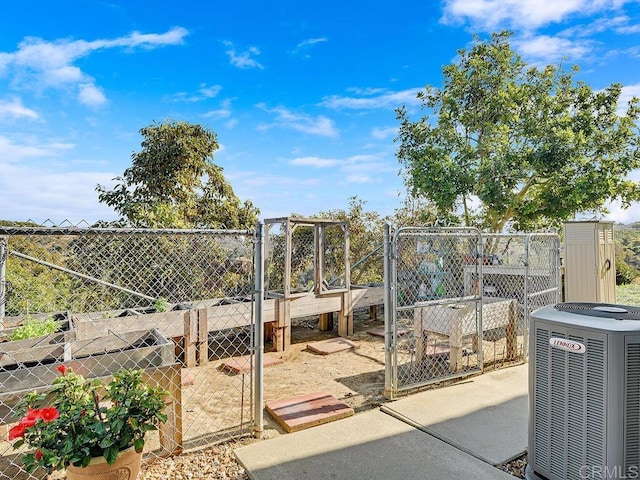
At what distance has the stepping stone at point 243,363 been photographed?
187 inches

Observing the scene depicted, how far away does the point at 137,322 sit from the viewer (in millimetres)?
4633

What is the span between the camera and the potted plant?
6.26 feet

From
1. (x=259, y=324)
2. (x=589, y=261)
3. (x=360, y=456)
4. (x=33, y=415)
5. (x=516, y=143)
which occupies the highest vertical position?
(x=516, y=143)

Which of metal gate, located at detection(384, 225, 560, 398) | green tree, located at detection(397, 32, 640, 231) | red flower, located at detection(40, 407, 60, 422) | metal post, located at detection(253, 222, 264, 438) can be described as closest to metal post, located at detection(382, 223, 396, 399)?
metal gate, located at detection(384, 225, 560, 398)

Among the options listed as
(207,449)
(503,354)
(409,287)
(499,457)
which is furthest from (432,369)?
(409,287)

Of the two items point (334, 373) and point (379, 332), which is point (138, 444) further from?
point (379, 332)

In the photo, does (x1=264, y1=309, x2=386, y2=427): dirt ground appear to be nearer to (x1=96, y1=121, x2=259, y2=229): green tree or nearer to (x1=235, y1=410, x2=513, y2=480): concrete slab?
(x1=235, y1=410, x2=513, y2=480): concrete slab

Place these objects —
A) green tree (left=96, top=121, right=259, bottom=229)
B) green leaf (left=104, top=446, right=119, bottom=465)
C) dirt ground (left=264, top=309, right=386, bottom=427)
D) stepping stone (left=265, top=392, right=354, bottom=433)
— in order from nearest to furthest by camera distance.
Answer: green leaf (left=104, top=446, right=119, bottom=465)
stepping stone (left=265, top=392, right=354, bottom=433)
dirt ground (left=264, top=309, right=386, bottom=427)
green tree (left=96, top=121, right=259, bottom=229)

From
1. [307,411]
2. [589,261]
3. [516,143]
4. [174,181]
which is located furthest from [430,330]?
[516,143]

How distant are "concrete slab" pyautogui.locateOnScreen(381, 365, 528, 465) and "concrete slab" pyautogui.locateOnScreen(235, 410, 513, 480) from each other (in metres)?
0.13

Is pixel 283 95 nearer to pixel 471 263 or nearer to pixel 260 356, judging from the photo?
pixel 471 263

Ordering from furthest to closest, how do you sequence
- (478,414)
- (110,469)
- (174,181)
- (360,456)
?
(174,181), (478,414), (360,456), (110,469)

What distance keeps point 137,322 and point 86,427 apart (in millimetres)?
2802

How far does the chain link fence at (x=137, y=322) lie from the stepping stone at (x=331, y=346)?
1.01 metres
